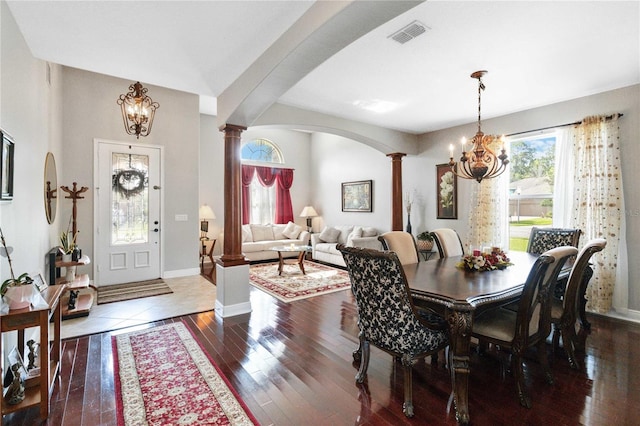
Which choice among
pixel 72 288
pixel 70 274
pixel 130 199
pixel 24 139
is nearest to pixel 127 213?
pixel 130 199

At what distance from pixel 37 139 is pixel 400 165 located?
5.12m

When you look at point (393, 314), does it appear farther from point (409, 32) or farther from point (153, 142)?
point (153, 142)

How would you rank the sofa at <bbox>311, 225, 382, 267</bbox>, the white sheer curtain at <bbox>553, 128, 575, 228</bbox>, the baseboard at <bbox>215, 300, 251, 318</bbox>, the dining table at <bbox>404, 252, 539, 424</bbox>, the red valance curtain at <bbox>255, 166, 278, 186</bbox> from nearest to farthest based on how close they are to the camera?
the dining table at <bbox>404, 252, 539, 424</bbox> < the baseboard at <bbox>215, 300, 251, 318</bbox> < the white sheer curtain at <bbox>553, 128, 575, 228</bbox> < the sofa at <bbox>311, 225, 382, 267</bbox> < the red valance curtain at <bbox>255, 166, 278, 186</bbox>

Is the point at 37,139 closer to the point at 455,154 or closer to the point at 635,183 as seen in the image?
the point at 455,154

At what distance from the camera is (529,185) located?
466cm

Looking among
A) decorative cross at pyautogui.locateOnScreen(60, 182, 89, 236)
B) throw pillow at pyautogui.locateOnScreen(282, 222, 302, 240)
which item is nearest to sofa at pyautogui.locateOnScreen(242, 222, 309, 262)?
throw pillow at pyautogui.locateOnScreen(282, 222, 302, 240)

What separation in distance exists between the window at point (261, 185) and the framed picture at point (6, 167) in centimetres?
578

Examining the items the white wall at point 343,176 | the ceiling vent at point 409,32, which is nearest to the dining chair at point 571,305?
the ceiling vent at point 409,32

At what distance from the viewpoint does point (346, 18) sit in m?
1.86

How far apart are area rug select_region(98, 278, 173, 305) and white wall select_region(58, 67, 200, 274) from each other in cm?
53

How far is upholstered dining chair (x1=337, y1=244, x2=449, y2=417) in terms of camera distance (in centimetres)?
193

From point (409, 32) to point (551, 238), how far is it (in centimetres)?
296

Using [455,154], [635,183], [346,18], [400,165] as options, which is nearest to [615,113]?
[635,183]

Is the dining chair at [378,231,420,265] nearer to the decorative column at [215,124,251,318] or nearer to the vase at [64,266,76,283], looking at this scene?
the decorative column at [215,124,251,318]
